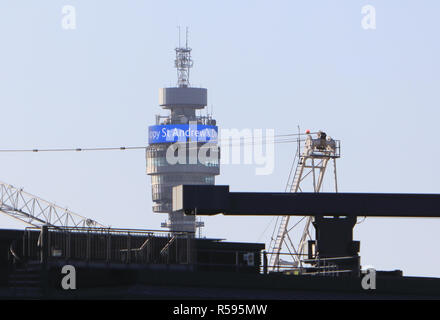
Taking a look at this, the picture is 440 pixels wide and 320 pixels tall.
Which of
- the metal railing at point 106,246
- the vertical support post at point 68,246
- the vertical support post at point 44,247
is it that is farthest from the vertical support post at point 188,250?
the vertical support post at point 44,247

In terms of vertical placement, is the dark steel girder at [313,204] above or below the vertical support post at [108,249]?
above

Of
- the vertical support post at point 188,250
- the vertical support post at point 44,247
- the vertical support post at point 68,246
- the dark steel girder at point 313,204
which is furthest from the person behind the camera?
the dark steel girder at point 313,204

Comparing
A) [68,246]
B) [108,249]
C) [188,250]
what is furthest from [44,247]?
[188,250]

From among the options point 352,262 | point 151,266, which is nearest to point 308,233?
point 352,262

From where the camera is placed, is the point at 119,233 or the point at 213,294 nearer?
the point at 213,294

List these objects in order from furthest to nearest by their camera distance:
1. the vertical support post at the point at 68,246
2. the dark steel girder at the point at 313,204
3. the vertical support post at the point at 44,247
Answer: the dark steel girder at the point at 313,204 < the vertical support post at the point at 68,246 < the vertical support post at the point at 44,247

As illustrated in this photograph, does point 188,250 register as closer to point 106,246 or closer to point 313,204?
point 106,246

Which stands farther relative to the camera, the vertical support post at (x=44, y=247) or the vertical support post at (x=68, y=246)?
the vertical support post at (x=68, y=246)

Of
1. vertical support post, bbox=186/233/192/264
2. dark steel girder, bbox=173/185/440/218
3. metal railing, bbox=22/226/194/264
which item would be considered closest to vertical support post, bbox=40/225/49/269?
metal railing, bbox=22/226/194/264

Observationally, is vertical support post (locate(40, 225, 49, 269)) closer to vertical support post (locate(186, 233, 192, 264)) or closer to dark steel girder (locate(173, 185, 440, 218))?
vertical support post (locate(186, 233, 192, 264))

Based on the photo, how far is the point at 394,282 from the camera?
215ft

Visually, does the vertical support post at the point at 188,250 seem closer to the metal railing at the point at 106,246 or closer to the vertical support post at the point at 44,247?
the metal railing at the point at 106,246
